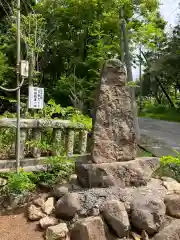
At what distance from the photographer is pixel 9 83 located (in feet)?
33.6

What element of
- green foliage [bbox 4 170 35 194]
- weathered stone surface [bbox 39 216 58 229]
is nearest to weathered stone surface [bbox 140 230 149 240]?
weathered stone surface [bbox 39 216 58 229]

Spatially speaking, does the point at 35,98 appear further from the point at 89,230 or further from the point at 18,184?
the point at 89,230

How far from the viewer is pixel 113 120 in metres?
4.00

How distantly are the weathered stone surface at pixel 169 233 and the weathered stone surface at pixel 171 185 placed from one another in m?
0.77

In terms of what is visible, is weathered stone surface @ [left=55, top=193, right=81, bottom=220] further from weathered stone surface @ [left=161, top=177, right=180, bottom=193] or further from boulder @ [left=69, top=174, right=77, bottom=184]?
weathered stone surface @ [left=161, top=177, right=180, bottom=193]

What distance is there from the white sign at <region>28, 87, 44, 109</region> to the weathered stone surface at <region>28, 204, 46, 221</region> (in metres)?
1.85

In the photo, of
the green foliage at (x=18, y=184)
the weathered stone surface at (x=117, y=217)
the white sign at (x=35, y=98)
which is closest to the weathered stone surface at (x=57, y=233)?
the weathered stone surface at (x=117, y=217)

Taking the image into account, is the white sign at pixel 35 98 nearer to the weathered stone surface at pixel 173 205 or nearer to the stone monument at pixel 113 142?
the stone monument at pixel 113 142

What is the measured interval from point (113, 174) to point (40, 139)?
1661mm

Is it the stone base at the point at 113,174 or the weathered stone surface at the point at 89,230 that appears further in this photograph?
the stone base at the point at 113,174


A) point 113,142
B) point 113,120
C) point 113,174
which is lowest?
point 113,174

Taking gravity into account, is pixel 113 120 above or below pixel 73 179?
above

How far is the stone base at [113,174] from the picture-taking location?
3789 mm

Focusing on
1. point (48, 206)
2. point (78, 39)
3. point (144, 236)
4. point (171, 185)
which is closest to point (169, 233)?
point (144, 236)
